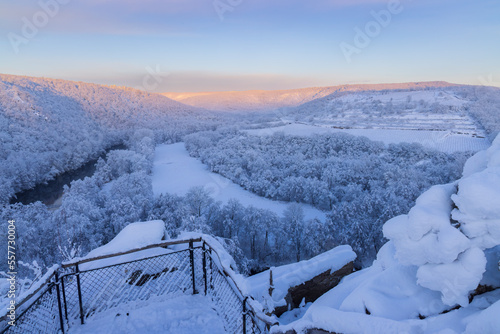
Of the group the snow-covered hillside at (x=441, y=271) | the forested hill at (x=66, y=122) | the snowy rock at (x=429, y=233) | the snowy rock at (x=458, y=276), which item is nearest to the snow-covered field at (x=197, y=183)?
the forested hill at (x=66, y=122)

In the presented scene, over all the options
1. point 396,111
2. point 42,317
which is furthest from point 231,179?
point 396,111

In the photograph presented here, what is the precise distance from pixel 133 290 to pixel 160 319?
4.23 ft

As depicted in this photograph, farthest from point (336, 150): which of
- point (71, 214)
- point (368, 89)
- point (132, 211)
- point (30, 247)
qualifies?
point (368, 89)

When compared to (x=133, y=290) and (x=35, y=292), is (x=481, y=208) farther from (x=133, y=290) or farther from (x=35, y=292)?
(x=133, y=290)

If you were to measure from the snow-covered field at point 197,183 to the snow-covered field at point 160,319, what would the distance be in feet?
78.4

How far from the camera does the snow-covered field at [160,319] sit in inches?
182

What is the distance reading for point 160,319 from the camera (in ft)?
15.9

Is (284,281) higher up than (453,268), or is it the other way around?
(453,268)

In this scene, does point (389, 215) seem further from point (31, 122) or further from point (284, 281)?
point (31, 122)

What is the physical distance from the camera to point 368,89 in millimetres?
96812

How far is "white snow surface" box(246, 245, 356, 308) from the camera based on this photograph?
684 centimetres

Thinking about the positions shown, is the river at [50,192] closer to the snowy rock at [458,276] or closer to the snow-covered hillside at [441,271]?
the snow-covered hillside at [441,271]

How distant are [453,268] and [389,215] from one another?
19.8m

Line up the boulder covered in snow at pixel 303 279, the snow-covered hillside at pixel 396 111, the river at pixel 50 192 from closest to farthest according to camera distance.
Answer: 1. the boulder covered in snow at pixel 303 279
2. the river at pixel 50 192
3. the snow-covered hillside at pixel 396 111
